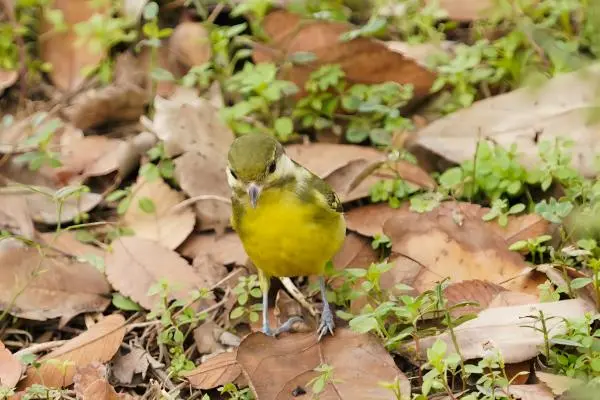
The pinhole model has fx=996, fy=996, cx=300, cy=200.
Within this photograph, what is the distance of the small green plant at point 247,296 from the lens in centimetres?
452

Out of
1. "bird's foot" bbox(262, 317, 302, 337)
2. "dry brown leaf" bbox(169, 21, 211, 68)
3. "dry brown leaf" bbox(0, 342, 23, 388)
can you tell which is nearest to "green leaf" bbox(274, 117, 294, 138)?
"dry brown leaf" bbox(169, 21, 211, 68)

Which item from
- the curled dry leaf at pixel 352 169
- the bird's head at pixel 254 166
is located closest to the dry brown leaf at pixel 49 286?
the bird's head at pixel 254 166

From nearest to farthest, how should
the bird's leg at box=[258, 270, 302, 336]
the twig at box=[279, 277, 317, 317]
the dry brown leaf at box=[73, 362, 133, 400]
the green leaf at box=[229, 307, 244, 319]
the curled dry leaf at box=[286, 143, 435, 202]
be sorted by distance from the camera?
the dry brown leaf at box=[73, 362, 133, 400] → the bird's leg at box=[258, 270, 302, 336] → the green leaf at box=[229, 307, 244, 319] → the twig at box=[279, 277, 317, 317] → the curled dry leaf at box=[286, 143, 435, 202]

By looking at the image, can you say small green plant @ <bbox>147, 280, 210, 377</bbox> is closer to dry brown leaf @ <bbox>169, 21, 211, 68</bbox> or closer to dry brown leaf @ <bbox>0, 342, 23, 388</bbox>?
dry brown leaf @ <bbox>0, 342, 23, 388</bbox>

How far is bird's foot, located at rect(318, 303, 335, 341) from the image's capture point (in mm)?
4219

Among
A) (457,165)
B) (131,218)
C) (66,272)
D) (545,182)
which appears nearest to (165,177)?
(131,218)

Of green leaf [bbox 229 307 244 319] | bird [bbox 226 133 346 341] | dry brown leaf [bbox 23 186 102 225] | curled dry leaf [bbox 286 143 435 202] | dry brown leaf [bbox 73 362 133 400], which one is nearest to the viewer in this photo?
dry brown leaf [bbox 73 362 133 400]

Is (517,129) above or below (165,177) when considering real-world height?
above

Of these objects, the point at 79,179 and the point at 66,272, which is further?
the point at 79,179

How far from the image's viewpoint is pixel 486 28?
6.21m

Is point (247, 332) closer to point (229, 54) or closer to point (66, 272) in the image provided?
point (66, 272)

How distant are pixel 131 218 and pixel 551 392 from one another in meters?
2.61

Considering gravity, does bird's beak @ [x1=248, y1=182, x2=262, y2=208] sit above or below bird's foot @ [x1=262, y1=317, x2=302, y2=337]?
above

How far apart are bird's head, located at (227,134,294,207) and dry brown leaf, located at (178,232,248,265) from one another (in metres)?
0.73
